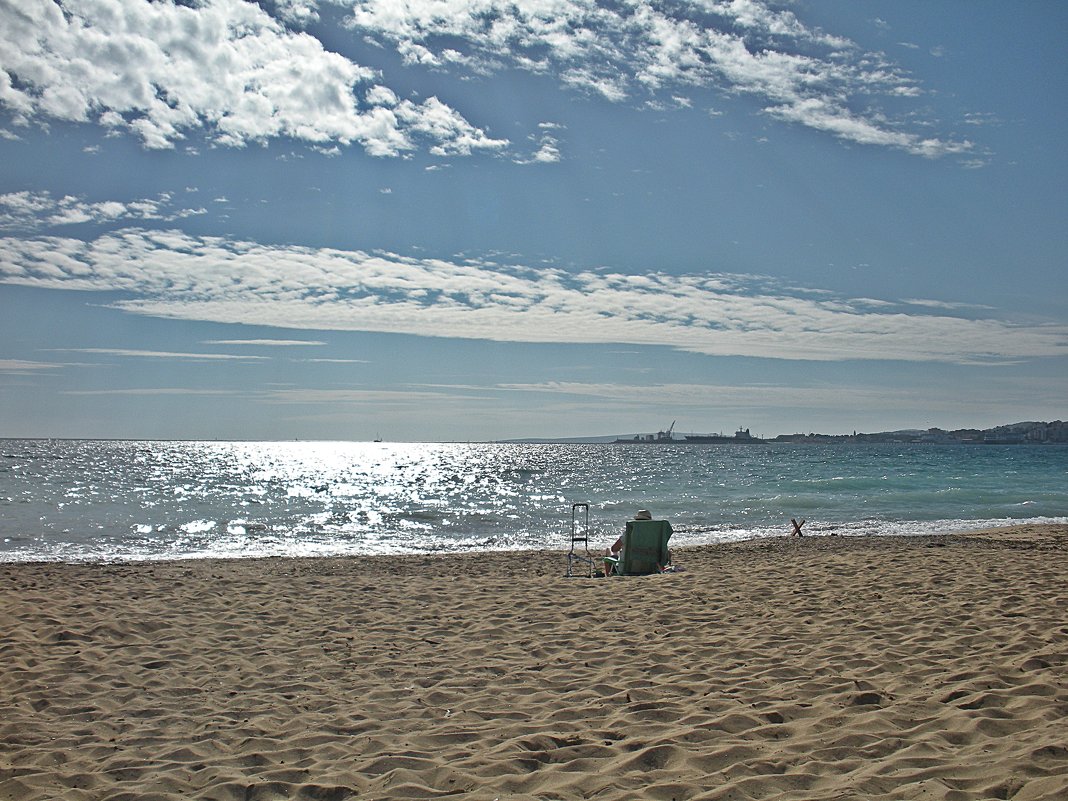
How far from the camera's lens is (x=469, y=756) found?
4.43 meters

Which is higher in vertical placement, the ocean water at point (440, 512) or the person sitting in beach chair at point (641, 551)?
the person sitting in beach chair at point (641, 551)

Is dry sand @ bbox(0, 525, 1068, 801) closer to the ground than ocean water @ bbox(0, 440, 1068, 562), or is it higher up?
higher up

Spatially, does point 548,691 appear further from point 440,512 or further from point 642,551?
point 440,512

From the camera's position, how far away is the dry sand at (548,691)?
13.3 ft

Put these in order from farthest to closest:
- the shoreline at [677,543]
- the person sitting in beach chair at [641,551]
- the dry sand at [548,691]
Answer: the shoreline at [677,543], the person sitting in beach chair at [641,551], the dry sand at [548,691]

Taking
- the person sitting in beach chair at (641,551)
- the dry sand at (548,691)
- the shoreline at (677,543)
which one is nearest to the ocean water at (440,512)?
the shoreline at (677,543)

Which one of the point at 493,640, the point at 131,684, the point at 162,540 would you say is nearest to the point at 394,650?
the point at 493,640

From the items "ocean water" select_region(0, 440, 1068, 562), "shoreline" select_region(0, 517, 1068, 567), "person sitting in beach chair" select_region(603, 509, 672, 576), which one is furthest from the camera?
"ocean water" select_region(0, 440, 1068, 562)

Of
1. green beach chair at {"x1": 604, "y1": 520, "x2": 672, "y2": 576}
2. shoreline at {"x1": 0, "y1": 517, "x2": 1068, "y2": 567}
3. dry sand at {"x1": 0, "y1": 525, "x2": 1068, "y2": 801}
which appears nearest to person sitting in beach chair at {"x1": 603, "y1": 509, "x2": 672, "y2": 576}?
green beach chair at {"x1": 604, "y1": 520, "x2": 672, "y2": 576}

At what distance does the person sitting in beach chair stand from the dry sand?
233 centimetres

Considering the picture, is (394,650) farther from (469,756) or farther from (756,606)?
(756,606)

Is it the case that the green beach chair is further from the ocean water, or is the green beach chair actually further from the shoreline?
the ocean water

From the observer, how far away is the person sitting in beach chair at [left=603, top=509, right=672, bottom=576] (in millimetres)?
12539

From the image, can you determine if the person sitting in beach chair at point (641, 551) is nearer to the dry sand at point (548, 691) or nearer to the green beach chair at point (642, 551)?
the green beach chair at point (642, 551)
